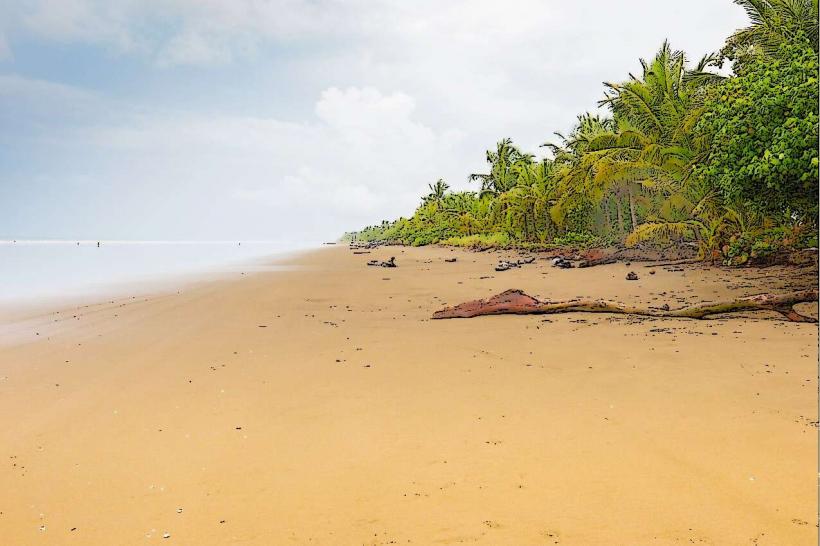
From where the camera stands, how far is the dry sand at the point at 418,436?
238cm

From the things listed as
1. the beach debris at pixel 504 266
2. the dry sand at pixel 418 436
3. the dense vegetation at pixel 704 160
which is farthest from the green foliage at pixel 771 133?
the beach debris at pixel 504 266

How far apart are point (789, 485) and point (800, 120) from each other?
19.7ft

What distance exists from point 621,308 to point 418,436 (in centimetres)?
518

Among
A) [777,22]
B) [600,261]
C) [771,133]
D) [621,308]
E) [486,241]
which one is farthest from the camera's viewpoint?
[486,241]

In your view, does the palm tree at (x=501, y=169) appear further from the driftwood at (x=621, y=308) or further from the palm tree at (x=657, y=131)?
the driftwood at (x=621, y=308)

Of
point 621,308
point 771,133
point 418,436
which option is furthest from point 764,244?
point 418,436

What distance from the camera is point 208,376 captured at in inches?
195

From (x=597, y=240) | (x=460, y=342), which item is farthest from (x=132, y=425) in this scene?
(x=597, y=240)

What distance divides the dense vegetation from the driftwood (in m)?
1.57

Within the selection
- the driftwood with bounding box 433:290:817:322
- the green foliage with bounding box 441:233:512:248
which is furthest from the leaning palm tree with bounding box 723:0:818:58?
the green foliage with bounding box 441:233:512:248

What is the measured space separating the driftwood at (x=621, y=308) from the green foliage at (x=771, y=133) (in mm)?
1552

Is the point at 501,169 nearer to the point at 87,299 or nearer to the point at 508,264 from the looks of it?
the point at 508,264

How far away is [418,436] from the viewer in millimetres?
3357

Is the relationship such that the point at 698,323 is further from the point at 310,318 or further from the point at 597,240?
the point at 597,240
